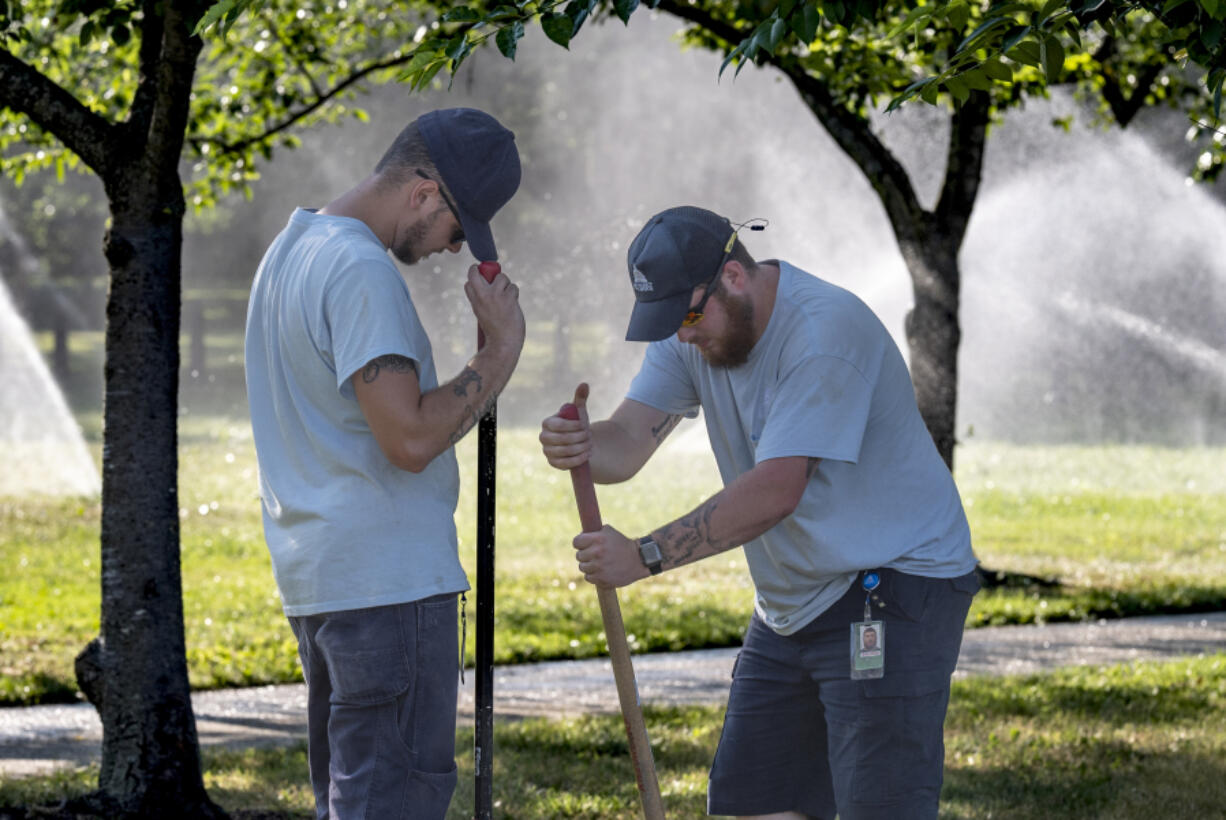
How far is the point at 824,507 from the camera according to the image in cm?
306

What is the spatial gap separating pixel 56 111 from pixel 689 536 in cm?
274

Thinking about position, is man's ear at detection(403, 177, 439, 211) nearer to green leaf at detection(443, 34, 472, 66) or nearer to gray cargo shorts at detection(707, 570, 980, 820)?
green leaf at detection(443, 34, 472, 66)

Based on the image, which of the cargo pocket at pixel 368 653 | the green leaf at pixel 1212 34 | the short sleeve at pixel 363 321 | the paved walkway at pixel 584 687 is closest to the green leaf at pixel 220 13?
the short sleeve at pixel 363 321

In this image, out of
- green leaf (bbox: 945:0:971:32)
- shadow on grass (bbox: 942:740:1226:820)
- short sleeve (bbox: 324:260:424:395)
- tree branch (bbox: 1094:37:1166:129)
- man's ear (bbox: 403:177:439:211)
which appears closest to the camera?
short sleeve (bbox: 324:260:424:395)

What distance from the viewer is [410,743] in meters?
2.77

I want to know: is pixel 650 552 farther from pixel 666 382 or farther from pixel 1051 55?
pixel 1051 55

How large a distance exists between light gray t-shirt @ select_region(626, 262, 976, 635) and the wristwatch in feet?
0.86

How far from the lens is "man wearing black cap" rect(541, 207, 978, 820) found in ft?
9.71

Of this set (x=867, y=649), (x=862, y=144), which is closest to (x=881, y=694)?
(x=867, y=649)

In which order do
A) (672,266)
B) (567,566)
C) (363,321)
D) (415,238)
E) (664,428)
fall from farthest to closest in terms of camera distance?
(567,566) < (664,428) < (672,266) < (415,238) < (363,321)

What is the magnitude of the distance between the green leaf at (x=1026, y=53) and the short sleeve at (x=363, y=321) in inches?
53.6

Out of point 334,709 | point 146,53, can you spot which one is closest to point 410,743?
point 334,709

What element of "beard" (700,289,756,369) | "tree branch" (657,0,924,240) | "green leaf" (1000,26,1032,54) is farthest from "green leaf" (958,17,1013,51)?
"tree branch" (657,0,924,240)

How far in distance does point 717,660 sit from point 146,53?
4260mm
